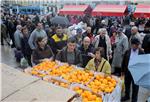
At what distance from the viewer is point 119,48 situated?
21.1 ft

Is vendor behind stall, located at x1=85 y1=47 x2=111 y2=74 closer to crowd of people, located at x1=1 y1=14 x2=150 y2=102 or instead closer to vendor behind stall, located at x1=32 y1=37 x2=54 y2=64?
crowd of people, located at x1=1 y1=14 x2=150 y2=102

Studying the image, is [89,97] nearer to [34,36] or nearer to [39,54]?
[39,54]

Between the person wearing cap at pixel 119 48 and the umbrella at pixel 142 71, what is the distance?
264 centimetres

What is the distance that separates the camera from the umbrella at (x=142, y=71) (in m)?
3.42

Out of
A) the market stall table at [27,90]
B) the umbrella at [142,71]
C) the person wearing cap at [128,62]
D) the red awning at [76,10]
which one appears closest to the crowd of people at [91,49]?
the person wearing cap at [128,62]

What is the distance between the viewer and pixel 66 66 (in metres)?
4.32

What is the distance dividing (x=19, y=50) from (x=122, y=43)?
404 centimetres

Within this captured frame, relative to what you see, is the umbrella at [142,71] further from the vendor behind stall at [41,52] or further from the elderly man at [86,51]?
the vendor behind stall at [41,52]

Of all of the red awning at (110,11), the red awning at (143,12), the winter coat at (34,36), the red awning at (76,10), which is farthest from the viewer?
the red awning at (76,10)

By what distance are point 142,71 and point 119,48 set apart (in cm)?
300

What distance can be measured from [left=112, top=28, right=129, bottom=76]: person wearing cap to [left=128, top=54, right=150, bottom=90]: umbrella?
104 inches

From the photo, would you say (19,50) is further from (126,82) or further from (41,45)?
(126,82)

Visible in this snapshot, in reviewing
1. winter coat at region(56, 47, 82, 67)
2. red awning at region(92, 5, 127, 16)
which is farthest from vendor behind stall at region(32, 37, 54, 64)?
red awning at region(92, 5, 127, 16)

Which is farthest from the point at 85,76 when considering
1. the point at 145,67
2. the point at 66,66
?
the point at 145,67
